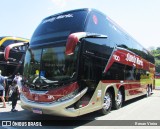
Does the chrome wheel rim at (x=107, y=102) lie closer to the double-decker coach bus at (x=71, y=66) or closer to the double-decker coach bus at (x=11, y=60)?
the double-decker coach bus at (x=71, y=66)

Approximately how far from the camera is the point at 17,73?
48.2 ft

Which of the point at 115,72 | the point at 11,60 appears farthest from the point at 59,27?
the point at 11,60

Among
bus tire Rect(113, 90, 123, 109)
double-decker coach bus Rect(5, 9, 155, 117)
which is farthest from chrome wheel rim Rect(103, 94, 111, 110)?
bus tire Rect(113, 90, 123, 109)

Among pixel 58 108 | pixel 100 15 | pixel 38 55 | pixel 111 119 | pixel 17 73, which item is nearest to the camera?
pixel 58 108

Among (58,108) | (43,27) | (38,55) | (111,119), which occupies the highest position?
(43,27)

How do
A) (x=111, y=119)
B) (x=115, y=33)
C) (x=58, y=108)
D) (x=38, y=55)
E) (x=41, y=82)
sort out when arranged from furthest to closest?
(x=115, y=33) → (x=111, y=119) → (x=38, y=55) → (x=41, y=82) → (x=58, y=108)

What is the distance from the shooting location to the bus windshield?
7.91m

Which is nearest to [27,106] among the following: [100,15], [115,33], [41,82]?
[41,82]

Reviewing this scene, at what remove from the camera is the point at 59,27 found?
28.9ft

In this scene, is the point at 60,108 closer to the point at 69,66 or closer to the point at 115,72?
the point at 69,66

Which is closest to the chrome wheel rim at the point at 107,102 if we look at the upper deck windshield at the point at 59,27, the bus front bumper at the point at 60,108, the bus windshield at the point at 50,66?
the bus front bumper at the point at 60,108

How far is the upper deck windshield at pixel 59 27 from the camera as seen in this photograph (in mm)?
8500

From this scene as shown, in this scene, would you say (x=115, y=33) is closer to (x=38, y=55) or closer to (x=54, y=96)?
(x=38, y=55)

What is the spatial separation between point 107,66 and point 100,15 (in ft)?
6.68
